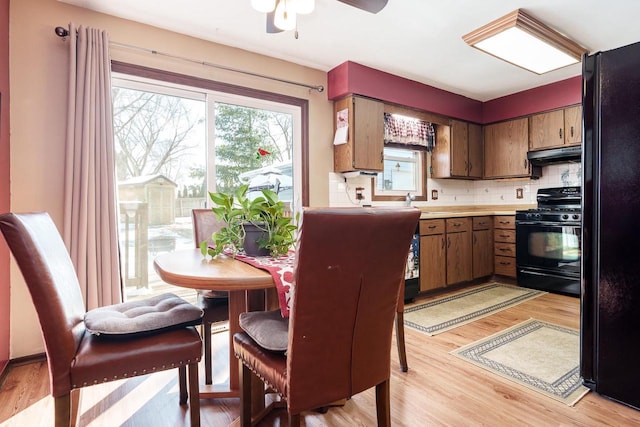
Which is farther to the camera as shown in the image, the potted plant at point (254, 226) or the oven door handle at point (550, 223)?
the oven door handle at point (550, 223)

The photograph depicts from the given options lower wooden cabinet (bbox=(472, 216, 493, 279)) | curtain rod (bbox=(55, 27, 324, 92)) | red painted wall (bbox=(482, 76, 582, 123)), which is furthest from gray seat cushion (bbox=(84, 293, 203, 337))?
red painted wall (bbox=(482, 76, 582, 123))

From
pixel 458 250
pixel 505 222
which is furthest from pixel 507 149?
pixel 458 250

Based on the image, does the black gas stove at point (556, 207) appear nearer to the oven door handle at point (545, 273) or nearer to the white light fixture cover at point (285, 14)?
the oven door handle at point (545, 273)

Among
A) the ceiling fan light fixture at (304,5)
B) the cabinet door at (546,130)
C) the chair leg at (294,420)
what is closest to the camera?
the chair leg at (294,420)

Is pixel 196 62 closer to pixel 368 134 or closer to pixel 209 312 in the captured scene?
pixel 368 134

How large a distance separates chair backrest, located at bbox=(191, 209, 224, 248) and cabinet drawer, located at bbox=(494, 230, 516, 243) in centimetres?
362

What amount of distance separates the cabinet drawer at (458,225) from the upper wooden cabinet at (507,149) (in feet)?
3.31

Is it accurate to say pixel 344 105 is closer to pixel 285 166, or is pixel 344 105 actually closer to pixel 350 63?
pixel 350 63

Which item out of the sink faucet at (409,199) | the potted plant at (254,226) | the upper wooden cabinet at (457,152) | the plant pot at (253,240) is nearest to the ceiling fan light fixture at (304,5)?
the potted plant at (254,226)

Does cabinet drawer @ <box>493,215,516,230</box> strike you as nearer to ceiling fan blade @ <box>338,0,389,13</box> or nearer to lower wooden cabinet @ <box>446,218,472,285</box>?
lower wooden cabinet @ <box>446,218,472,285</box>

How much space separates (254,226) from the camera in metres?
1.67

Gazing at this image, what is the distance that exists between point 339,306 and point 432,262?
113 inches

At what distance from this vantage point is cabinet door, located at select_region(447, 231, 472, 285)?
12.7ft

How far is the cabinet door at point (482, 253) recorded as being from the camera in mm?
4188
